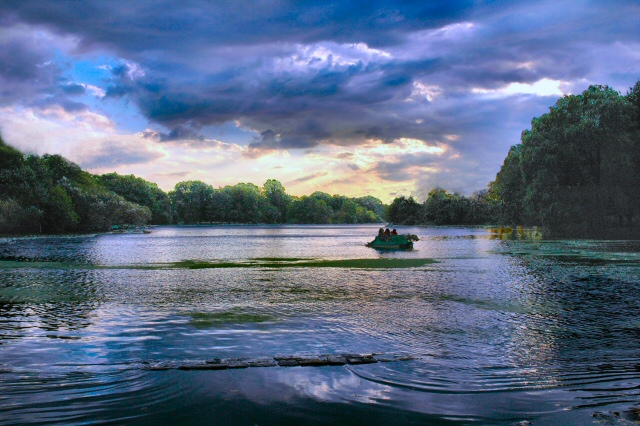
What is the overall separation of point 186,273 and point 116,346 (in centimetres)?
1862

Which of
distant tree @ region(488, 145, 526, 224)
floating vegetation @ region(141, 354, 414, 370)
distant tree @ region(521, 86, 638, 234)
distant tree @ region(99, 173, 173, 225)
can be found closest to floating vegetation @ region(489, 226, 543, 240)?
distant tree @ region(488, 145, 526, 224)

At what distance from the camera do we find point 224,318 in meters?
15.2

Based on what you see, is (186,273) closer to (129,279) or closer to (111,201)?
(129,279)

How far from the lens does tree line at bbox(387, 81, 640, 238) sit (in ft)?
204

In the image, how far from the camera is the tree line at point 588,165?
6216 cm

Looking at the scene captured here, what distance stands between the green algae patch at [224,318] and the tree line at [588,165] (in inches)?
2284

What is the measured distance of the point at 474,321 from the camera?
14641 millimetres

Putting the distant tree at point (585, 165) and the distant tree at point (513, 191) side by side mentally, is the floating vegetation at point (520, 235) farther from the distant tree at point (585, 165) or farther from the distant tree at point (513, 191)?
the distant tree at point (585, 165)

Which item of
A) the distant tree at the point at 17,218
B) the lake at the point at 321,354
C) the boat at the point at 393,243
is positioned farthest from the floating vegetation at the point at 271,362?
the distant tree at the point at 17,218

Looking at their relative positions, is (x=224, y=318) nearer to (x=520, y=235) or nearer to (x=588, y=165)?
(x=588, y=165)

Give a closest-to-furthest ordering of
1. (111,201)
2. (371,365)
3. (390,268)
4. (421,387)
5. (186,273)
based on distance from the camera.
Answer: (421,387) < (371,365) < (186,273) < (390,268) < (111,201)

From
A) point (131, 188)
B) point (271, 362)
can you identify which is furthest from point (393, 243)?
point (131, 188)

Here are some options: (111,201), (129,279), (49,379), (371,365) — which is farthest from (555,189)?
(111,201)

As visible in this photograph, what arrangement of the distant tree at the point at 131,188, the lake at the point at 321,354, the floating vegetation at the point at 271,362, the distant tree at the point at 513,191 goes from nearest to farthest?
the lake at the point at 321,354 < the floating vegetation at the point at 271,362 < the distant tree at the point at 513,191 < the distant tree at the point at 131,188
